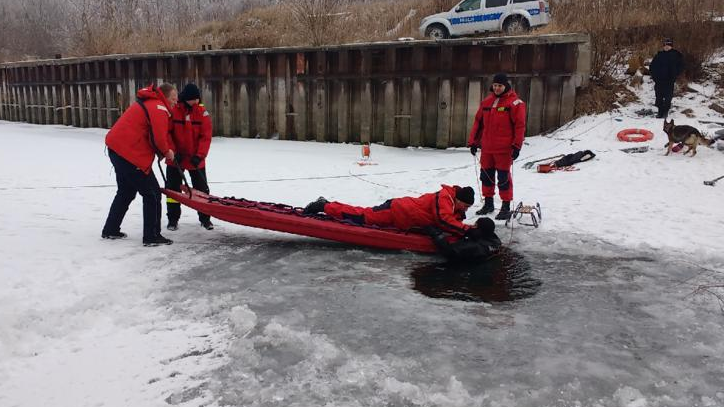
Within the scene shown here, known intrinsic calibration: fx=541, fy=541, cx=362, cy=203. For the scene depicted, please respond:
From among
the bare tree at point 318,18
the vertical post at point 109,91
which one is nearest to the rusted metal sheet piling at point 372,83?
the vertical post at point 109,91

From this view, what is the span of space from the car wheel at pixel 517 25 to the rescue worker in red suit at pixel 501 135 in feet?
31.3

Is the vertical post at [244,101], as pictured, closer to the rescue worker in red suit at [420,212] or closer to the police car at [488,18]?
the police car at [488,18]

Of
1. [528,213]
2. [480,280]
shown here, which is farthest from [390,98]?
[480,280]

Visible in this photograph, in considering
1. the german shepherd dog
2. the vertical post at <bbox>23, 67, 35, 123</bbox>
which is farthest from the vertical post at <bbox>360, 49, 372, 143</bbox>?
the vertical post at <bbox>23, 67, 35, 123</bbox>

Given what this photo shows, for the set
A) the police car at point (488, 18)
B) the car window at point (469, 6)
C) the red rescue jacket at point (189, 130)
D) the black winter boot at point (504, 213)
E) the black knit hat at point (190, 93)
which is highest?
Result: the car window at point (469, 6)

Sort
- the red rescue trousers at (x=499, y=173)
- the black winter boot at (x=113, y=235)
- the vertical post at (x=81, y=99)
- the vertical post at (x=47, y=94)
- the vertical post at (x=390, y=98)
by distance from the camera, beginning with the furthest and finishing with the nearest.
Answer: the vertical post at (x=47, y=94) → the vertical post at (x=81, y=99) → the vertical post at (x=390, y=98) → the red rescue trousers at (x=499, y=173) → the black winter boot at (x=113, y=235)

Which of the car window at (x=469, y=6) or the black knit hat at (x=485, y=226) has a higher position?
the car window at (x=469, y=6)

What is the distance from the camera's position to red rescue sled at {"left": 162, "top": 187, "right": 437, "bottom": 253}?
542 centimetres

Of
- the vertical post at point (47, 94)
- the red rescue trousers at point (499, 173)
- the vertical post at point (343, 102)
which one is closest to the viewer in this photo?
the red rescue trousers at point (499, 173)

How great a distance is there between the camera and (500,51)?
39.4ft

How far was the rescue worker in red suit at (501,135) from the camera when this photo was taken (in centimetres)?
653

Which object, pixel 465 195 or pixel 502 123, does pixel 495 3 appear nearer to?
pixel 502 123

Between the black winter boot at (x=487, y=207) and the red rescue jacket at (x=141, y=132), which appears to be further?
the black winter boot at (x=487, y=207)

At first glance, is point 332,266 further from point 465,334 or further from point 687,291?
point 687,291
